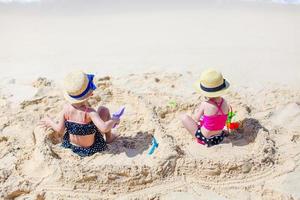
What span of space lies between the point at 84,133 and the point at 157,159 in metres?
0.75

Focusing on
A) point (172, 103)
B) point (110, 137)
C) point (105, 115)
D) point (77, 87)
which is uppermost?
point (77, 87)

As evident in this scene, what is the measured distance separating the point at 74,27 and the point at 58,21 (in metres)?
0.55

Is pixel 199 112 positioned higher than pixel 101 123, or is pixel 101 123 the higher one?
pixel 199 112

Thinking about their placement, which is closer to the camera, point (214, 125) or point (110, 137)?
point (214, 125)

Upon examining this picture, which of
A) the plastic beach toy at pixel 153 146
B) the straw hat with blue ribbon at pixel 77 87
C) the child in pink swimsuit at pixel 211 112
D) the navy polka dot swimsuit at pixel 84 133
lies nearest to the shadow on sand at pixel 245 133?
the child in pink swimsuit at pixel 211 112

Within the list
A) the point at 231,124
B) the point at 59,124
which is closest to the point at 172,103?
the point at 231,124

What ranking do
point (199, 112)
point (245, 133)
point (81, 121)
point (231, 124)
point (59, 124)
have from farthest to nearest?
1. point (231, 124)
2. point (245, 133)
3. point (199, 112)
4. point (59, 124)
5. point (81, 121)

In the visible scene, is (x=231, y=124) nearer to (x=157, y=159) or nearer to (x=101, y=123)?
(x=157, y=159)

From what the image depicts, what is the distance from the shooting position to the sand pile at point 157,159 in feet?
14.0

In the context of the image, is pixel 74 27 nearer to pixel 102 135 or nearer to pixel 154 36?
pixel 154 36

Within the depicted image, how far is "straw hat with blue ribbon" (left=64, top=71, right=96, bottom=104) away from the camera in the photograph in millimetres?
Answer: 4461

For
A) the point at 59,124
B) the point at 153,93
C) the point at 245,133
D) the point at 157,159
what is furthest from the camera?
the point at 153,93

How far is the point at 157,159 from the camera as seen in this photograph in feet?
14.6

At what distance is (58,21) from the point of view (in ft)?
29.9
